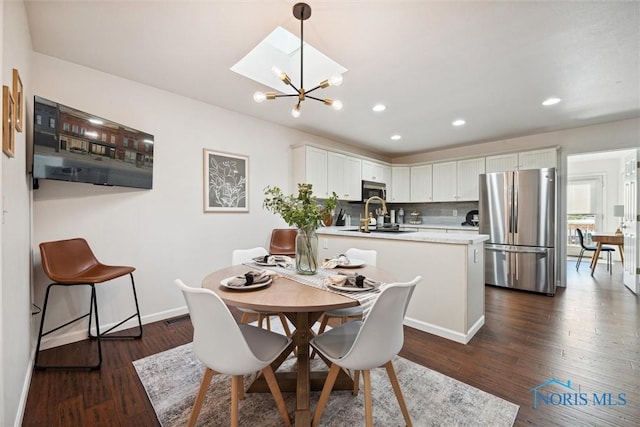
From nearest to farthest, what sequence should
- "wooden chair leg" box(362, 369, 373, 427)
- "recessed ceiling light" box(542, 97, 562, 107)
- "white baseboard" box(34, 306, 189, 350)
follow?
"wooden chair leg" box(362, 369, 373, 427) < "white baseboard" box(34, 306, 189, 350) < "recessed ceiling light" box(542, 97, 562, 107)

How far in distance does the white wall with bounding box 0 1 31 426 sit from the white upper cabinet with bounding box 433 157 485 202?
562 centimetres

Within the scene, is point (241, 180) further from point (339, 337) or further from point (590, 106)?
point (590, 106)

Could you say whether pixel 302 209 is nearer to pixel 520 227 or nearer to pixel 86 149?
pixel 86 149

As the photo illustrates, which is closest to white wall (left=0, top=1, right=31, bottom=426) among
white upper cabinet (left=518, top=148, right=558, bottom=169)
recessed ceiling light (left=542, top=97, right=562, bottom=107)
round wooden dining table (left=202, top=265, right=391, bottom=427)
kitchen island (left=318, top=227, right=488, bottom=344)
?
round wooden dining table (left=202, top=265, right=391, bottom=427)

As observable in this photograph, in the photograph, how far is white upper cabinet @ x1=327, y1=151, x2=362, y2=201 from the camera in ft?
14.4

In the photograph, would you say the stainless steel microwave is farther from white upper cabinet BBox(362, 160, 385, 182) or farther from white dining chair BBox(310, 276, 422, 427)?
white dining chair BBox(310, 276, 422, 427)

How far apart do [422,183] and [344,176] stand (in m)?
1.96

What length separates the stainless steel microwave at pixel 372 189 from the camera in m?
5.12

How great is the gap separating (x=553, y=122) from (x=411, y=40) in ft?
10.6

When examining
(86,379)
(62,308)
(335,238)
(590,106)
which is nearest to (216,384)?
(86,379)

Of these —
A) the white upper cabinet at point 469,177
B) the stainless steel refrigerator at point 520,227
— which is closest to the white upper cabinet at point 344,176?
the white upper cabinet at point 469,177

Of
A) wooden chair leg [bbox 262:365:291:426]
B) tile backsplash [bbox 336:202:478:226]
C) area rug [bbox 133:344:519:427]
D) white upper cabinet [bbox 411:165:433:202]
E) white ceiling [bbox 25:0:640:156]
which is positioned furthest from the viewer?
white upper cabinet [bbox 411:165:433:202]

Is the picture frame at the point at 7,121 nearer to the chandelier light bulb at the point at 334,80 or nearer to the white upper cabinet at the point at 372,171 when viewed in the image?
the chandelier light bulb at the point at 334,80

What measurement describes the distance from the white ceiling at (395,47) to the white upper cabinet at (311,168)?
84 centimetres
